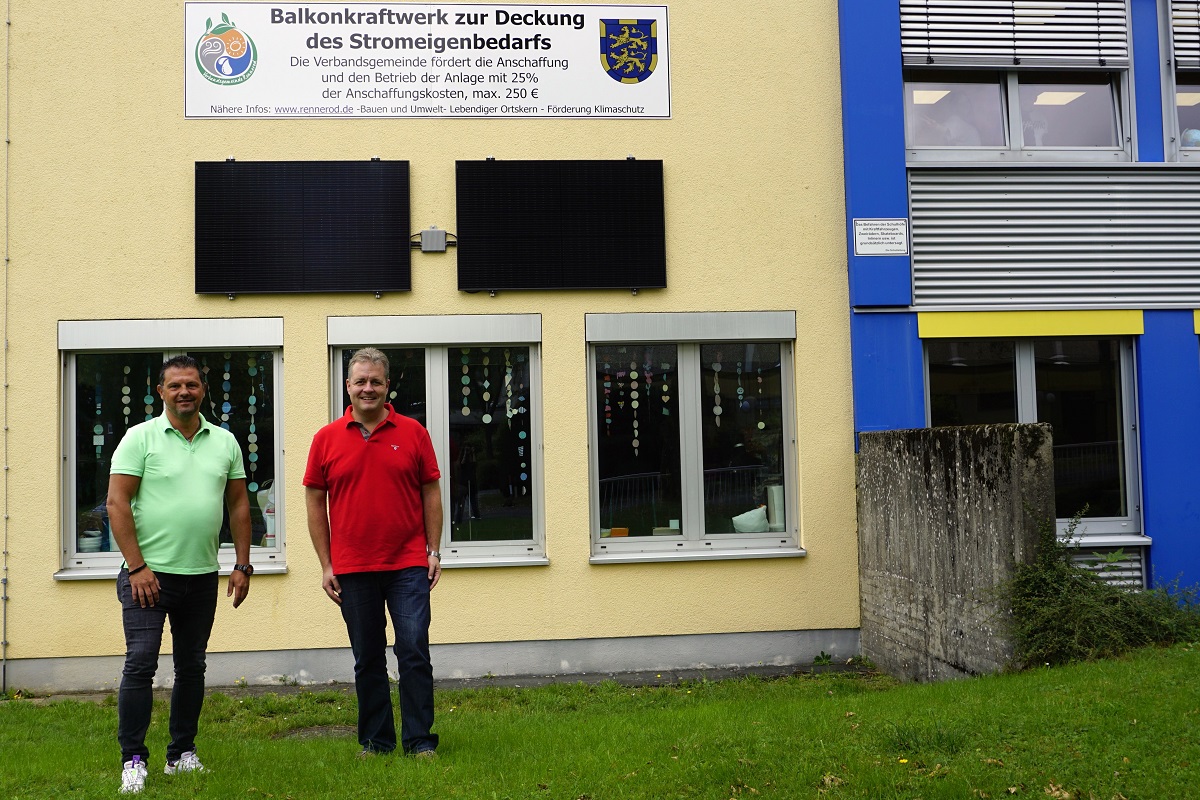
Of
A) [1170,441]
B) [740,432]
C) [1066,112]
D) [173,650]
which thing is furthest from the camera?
[1066,112]

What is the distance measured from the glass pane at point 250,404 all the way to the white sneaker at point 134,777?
13.0 ft

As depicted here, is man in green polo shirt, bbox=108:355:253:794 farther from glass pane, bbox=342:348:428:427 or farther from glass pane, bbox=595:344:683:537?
glass pane, bbox=595:344:683:537

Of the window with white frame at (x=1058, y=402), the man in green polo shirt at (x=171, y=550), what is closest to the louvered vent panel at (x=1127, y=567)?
the window with white frame at (x=1058, y=402)

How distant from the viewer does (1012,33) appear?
29.1 ft

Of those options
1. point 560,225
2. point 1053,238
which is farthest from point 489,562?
point 1053,238

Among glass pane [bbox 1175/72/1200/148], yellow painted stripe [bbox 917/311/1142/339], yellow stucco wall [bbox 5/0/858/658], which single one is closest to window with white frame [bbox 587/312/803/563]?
yellow stucco wall [bbox 5/0/858/658]

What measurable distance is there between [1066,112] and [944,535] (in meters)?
4.23

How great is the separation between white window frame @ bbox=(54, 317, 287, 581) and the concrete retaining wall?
14.9 ft

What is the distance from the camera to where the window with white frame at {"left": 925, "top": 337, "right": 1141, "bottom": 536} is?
8805 mm

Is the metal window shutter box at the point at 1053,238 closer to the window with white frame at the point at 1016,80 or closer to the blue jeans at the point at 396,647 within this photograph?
the window with white frame at the point at 1016,80

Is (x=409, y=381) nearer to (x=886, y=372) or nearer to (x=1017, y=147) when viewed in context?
(x=886, y=372)

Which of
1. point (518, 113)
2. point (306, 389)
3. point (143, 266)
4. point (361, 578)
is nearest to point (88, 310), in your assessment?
point (143, 266)

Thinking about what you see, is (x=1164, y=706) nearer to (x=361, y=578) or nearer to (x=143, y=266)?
(x=361, y=578)

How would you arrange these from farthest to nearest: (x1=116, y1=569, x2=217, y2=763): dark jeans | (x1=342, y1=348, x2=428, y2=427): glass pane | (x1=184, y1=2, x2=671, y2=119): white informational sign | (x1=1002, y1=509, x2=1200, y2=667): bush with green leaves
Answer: (x1=342, y1=348, x2=428, y2=427): glass pane → (x1=184, y1=2, x2=671, y2=119): white informational sign → (x1=1002, y1=509, x2=1200, y2=667): bush with green leaves → (x1=116, y1=569, x2=217, y2=763): dark jeans
